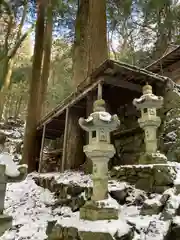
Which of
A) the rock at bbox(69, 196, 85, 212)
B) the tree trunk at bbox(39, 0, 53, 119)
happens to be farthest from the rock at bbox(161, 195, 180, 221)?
the tree trunk at bbox(39, 0, 53, 119)

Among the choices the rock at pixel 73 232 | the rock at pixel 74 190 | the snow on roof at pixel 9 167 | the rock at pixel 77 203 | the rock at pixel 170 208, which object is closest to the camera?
the snow on roof at pixel 9 167

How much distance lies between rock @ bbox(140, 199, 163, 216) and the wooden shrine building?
430cm

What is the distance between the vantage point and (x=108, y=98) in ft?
34.3

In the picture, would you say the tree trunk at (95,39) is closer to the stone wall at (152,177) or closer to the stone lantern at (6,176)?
the stone wall at (152,177)

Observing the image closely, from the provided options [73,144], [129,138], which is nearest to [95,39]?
[129,138]

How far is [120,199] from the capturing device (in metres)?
5.81

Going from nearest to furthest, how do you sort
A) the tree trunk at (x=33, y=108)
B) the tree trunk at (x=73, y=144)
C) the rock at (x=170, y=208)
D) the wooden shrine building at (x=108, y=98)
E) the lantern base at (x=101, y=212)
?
1. the rock at (x=170, y=208)
2. the lantern base at (x=101, y=212)
3. the wooden shrine building at (x=108, y=98)
4. the tree trunk at (x=73, y=144)
5. the tree trunk at (x=33, y=108)

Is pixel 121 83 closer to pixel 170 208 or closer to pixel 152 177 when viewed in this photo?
pixel 152 177


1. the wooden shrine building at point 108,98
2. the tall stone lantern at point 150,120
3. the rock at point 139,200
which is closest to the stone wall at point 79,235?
the rock at point 139,200

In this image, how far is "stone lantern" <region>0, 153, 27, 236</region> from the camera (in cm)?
342

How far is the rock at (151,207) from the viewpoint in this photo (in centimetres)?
491

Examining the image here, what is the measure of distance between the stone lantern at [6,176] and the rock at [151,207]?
8.98ft

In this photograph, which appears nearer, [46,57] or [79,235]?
[79,235]

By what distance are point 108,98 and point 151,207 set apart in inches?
241
